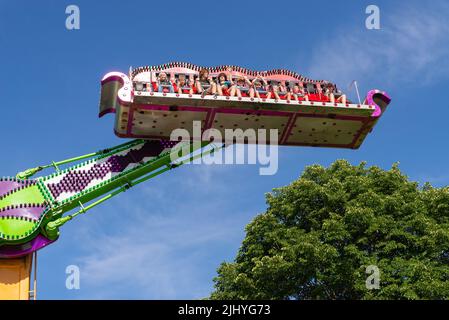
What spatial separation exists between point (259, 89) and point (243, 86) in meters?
0.48

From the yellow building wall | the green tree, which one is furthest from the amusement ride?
the green tree

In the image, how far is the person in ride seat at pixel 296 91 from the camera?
2045cm

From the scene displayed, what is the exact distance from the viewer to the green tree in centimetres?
2620

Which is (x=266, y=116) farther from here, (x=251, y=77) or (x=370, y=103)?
(x=370, y=103)

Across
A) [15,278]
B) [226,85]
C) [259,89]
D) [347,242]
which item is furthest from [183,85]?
[347,242]

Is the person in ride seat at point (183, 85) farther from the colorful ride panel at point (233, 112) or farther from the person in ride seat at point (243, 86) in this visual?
the person in ride seat at point (243, 86)

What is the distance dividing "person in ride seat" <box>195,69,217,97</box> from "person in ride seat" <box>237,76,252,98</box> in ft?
2.21

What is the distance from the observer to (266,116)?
66.3ft

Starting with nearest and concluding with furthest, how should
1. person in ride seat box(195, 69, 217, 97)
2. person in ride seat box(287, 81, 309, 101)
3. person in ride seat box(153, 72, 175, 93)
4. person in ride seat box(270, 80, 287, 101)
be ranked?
person in ride seat box(153, 72, 175, 93), person in ride seat box(195, 69, 217, 97), person in ride seat box(270, 80, 287, 101), person in ride seat box(287, 81, 309, 101)

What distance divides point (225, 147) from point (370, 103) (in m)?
4.17

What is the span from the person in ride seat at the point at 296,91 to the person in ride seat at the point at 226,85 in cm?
152

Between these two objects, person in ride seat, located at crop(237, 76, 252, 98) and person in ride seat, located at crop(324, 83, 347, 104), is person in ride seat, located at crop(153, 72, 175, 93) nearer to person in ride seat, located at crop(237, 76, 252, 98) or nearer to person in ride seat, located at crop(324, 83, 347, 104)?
person in ride seat, located at crop(237, 76, 252, 98)

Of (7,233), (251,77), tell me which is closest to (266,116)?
(251,77)

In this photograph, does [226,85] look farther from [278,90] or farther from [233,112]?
[278,90]
